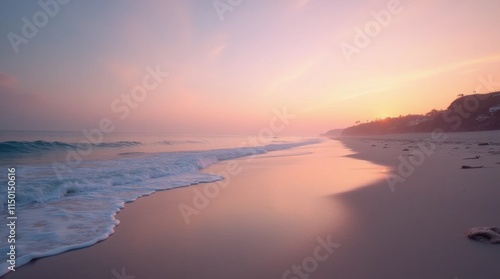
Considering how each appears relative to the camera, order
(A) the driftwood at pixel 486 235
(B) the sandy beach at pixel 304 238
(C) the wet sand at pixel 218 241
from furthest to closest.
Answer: (A) the driftwood at pixel 486 235 < (C) the wet sand at pixel 218 241 < (B) the sandy beach at pixel 304 238

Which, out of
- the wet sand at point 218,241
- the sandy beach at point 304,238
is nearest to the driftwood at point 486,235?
the sandy beach at point 304,238

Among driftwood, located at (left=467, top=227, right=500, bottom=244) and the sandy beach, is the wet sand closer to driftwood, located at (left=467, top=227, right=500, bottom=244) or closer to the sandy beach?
the sandy beach

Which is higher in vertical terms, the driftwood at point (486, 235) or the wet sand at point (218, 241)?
the driftwood at point (486, 235)

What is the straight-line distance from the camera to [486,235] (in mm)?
3996

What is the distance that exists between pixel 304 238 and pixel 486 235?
2717 mm

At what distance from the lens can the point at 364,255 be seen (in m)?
3.80

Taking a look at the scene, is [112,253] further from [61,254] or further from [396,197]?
[396,197]

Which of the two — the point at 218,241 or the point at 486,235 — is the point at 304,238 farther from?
the point at 486,235

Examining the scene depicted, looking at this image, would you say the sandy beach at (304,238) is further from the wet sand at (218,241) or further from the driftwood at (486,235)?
the driftwood at (486,235)

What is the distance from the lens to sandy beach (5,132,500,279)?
11.6 feet

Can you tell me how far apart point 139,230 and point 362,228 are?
171 inches

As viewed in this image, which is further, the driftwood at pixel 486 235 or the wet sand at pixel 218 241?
the driftwood at pixel 486 235

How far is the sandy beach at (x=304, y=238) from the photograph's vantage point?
3.52 metres

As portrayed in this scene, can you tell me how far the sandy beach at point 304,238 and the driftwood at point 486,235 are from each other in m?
0.14
